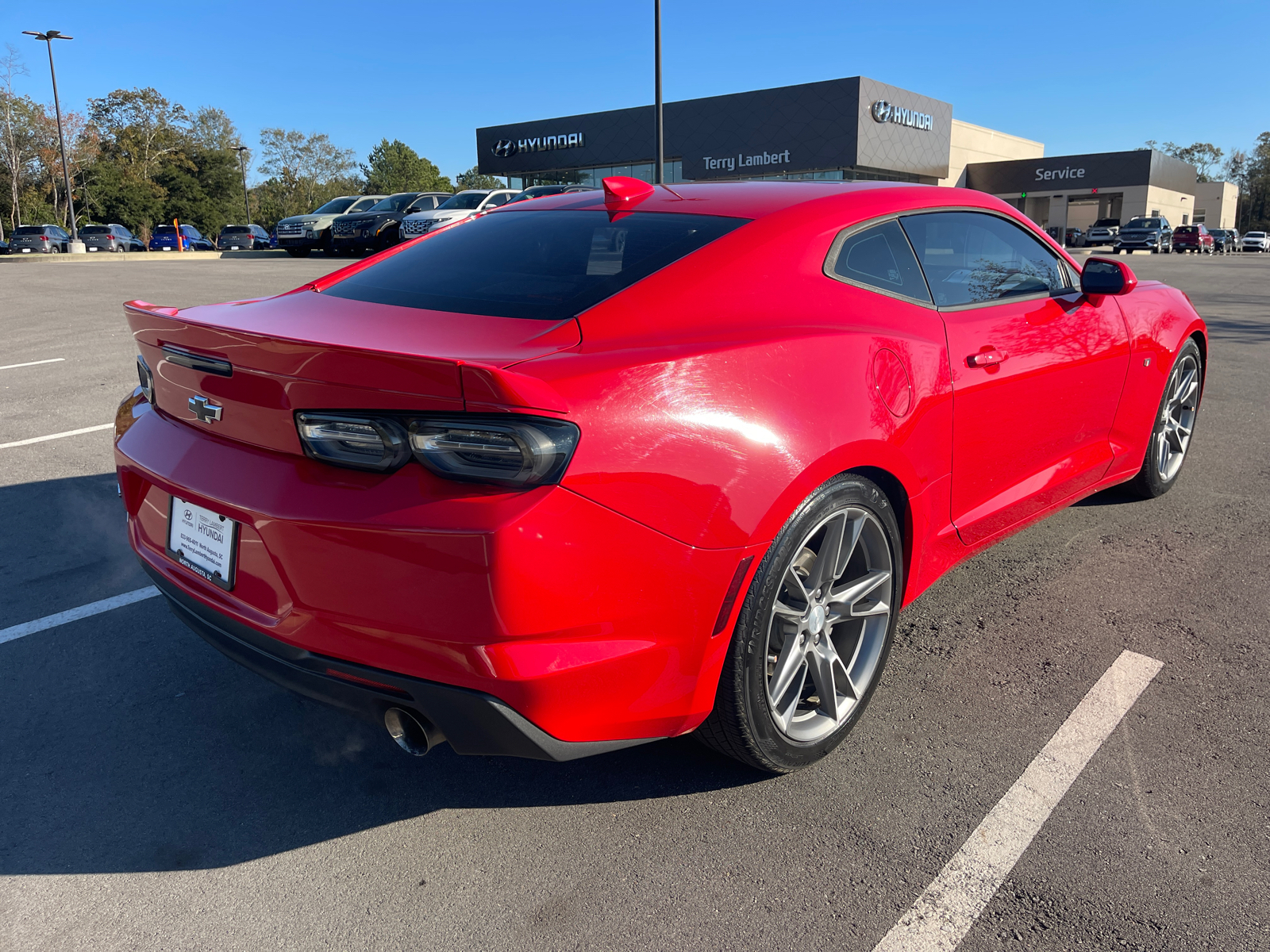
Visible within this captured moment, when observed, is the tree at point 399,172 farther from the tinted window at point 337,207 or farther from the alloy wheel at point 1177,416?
the alloy wheel at point 1177,416

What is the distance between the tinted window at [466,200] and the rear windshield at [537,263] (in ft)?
72.5

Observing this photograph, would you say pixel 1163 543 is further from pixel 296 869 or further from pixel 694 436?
pixel 296 869

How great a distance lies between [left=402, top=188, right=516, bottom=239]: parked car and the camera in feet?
71.8

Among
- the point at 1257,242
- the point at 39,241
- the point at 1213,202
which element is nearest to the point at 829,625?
A: the point at 39,241

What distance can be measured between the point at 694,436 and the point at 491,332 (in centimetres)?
52

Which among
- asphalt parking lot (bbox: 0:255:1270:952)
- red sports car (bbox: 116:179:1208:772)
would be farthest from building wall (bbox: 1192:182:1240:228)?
red sports car (bbox: 116:179:1208:772)

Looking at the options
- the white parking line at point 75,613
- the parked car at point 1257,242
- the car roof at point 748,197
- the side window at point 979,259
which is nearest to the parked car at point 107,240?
the white parking line at point 75,613

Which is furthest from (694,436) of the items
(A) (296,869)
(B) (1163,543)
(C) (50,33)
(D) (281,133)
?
(D) (281,133)

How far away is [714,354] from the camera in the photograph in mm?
2117

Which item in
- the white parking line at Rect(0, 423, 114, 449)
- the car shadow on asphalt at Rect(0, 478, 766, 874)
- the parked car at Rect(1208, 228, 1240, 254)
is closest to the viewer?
the car shadow on asphalt at Rect(0, 478, 766, 874)

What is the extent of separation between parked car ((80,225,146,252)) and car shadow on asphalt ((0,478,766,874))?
43643 mm

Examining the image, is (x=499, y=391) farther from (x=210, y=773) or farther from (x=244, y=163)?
(x=244, y=163)

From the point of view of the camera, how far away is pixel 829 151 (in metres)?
46.7

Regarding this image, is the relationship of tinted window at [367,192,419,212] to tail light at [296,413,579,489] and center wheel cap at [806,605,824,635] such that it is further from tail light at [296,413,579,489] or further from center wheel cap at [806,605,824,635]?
tail light at [296,413,579,489]
